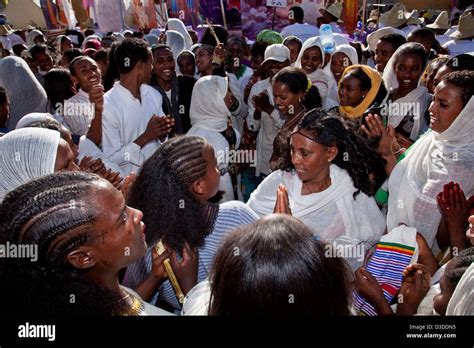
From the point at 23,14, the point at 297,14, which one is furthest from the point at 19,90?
the point at 23,14

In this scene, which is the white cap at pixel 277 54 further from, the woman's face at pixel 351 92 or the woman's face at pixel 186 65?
the woman's face at pixel 351 92

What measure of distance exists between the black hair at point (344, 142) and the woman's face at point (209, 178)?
2.01ft

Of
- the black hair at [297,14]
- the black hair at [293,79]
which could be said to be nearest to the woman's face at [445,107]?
the black hair at [293,79]

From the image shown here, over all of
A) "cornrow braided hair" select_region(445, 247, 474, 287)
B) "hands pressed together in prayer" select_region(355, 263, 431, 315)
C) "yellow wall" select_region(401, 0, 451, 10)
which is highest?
"yellow wall" select_region(401, 0, 451, 10)

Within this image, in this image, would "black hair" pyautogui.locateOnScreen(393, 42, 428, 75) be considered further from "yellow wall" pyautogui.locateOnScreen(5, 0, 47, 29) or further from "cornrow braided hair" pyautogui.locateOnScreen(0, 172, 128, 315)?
"yellow wall" pyautogui.locateOnScreen(5, 0, 47, 29)

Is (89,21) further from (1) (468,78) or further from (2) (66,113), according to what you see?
(1) (468,78)

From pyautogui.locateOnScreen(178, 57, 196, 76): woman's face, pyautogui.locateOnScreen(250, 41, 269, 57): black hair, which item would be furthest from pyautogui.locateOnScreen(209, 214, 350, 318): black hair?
pyautogui.locateOnScreen(250, 41, 269, 57): black hair

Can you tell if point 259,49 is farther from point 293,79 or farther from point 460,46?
point 460,46

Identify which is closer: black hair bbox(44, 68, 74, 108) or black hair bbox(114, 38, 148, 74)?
black hair bbox(114, 38, 148, 74)

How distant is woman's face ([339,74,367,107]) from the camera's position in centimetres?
322

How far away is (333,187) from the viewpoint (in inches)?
88.1

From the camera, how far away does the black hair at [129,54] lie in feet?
9.84

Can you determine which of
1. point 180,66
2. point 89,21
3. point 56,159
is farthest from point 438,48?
point 89,21

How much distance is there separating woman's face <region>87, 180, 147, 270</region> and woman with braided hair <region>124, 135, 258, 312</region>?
35 cm
